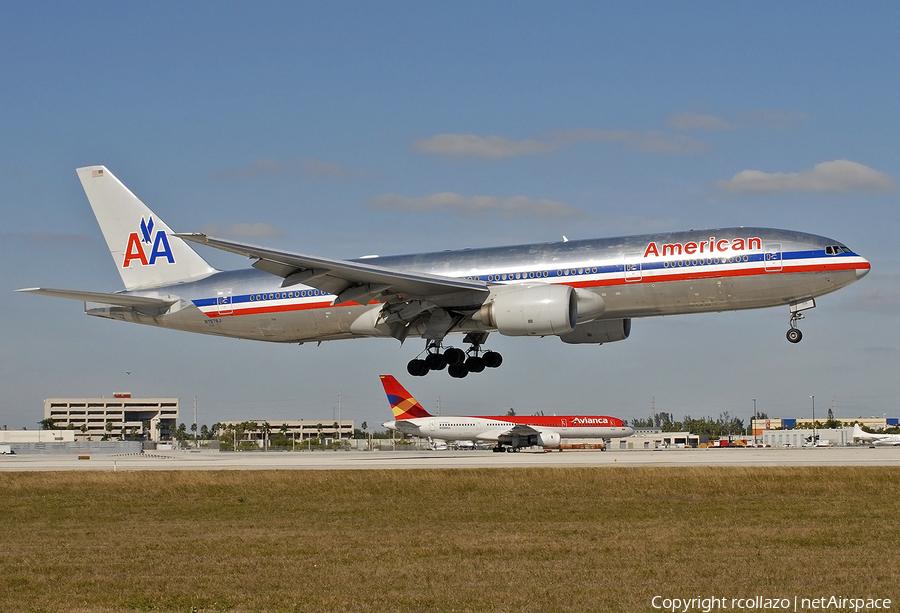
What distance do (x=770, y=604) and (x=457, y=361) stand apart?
32.5 m

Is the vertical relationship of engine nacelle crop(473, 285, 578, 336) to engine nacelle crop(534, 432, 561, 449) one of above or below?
above

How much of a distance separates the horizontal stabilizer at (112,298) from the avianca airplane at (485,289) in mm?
77

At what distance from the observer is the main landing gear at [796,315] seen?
37938 millimetres

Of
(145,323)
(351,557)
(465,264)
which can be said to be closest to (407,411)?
(145,323)

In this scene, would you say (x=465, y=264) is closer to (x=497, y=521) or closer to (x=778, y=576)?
(x=497, y=521)

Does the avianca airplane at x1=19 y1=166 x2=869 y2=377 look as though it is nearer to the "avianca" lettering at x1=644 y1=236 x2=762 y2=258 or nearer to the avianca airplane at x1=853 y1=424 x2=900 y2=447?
the "avianca" lettering at x1=644 y1=236 x2=762 y2=258

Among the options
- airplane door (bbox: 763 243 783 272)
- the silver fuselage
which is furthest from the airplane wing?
airplane door (bbox: 763 243 783 272)

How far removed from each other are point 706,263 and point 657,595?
24593 mm

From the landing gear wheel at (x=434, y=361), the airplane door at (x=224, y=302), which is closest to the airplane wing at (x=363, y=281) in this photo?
the landing gear wheel at (x=434, y=361)

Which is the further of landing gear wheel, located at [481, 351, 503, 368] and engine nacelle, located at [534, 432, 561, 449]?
engine nacelle, located at [534, 432, 561, 449]

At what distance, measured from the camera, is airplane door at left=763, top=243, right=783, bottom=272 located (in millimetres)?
36469

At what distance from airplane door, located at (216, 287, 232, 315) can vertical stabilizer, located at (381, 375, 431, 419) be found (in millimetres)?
57060

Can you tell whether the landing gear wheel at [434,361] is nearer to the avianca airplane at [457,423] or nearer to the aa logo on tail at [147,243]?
the aa logo on tail at [147,243]

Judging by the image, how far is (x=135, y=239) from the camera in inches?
1962
